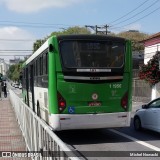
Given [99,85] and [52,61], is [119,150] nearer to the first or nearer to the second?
[99,85]

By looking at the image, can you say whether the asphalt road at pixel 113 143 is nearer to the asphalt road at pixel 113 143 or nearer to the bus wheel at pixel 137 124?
the asphalt road at pixel 113 143

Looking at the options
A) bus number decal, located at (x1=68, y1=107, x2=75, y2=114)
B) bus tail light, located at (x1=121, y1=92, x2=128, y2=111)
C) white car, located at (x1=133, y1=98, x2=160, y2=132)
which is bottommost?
white car, located at (x1=133, y1=98, x2=160, y2=132)

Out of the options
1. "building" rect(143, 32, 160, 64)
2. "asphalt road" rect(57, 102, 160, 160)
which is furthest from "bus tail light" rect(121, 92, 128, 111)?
"building" rect(143, 32, 160, 64)

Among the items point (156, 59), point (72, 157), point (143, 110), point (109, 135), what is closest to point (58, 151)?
point (72, 157)

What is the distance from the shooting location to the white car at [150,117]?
12.1m

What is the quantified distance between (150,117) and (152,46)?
24229 mm

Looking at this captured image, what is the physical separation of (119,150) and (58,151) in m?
5.89

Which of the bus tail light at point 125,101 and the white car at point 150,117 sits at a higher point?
the bus tail light at point 125,101

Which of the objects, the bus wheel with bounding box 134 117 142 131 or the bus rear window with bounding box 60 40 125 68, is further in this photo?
the bus wheel with bounding box 134 117 142 131

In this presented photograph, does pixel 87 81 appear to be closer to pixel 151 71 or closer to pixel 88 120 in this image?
pixel 88 120

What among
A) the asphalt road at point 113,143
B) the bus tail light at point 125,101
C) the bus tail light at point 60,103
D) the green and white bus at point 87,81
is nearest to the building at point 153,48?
the asphalt road at point 113,143

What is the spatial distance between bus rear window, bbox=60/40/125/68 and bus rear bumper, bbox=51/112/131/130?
1.47m

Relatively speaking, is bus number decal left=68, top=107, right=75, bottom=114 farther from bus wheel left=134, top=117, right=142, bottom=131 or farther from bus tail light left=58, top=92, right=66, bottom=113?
bus wheel left=134, top=117, right=142, bottom=131

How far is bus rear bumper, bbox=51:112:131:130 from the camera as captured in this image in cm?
1038
